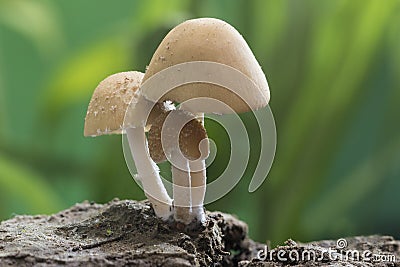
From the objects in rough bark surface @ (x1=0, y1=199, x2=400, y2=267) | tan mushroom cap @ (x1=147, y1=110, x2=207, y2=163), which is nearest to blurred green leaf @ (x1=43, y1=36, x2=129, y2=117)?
rough bark surface @ (x1=0, y1=199, x2=400, y2=267)

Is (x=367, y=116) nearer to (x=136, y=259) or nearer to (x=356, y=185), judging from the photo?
(x=356, y=185)

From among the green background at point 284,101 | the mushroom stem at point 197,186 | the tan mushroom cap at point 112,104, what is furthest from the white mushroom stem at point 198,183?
the green background at point 284,101

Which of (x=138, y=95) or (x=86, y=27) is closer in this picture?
(x=138, y=95)

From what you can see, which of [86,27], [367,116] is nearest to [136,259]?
[367,116]

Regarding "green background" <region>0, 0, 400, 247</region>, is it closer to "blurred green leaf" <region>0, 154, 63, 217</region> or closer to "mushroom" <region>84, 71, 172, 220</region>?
"blurred green leaf" <region>0, 154, 63, 217</region>

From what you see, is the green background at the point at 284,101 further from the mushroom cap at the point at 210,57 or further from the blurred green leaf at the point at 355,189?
the mushroom cap at the point at 210,57

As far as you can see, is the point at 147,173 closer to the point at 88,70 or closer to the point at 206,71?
the point at 206,71

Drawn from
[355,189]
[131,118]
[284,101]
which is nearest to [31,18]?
[284,101]
